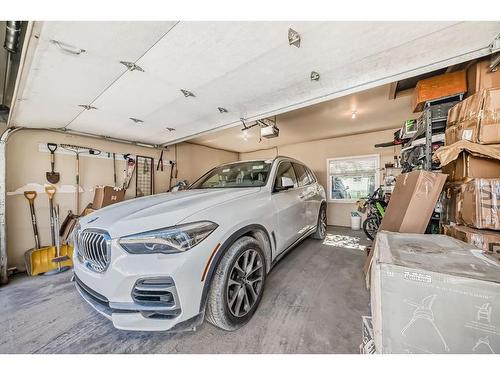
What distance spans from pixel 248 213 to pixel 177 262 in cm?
67

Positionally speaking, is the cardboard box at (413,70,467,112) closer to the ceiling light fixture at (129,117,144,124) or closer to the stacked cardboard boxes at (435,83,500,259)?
the stacked cardboard boxes at (435,83,500,259)

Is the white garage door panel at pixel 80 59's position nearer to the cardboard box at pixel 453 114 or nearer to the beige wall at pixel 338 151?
the cardboard box at pixel 453 114

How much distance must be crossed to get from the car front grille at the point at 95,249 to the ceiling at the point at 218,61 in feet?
4.45

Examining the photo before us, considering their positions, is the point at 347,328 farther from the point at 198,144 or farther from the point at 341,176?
the point at 198,144

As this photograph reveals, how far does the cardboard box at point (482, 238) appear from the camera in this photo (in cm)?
125

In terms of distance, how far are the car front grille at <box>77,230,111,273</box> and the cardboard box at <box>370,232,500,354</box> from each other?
1.60 m

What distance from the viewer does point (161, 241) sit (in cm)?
111

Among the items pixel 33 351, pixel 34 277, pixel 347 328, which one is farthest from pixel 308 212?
pixel 34 277

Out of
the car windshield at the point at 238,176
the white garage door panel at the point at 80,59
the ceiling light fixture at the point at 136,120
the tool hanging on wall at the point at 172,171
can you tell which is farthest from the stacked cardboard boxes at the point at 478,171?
the tool hanging on wall at the point at 172,171

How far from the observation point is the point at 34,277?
2.53 m

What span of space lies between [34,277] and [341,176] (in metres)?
6.56

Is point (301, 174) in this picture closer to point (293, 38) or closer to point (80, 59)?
point (293, 38)

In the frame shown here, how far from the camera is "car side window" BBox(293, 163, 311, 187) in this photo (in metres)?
2.78

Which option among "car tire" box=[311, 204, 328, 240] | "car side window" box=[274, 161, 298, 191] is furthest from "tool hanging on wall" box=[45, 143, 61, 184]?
"car tire" box=[311, 204, 328, 240]
